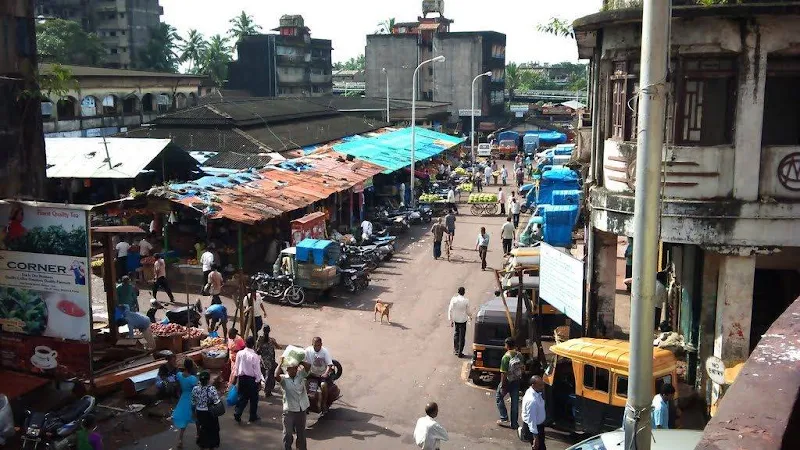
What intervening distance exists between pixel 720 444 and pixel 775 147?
32.9 feet

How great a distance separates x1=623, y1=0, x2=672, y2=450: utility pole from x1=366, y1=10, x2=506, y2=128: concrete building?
7071cm

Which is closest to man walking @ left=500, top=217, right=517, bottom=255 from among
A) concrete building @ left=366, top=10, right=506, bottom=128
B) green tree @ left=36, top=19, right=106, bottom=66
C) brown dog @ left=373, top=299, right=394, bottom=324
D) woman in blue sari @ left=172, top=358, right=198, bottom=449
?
brown dog @ left=373, top=299, right=394, bottom=324

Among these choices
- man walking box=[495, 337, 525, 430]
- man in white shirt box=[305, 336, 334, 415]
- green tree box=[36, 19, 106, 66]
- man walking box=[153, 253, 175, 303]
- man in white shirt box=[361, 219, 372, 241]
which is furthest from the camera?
green tree box=[36, 19, 106, 66]

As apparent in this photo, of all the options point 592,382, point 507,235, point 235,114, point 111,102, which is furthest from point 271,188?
point 111,102

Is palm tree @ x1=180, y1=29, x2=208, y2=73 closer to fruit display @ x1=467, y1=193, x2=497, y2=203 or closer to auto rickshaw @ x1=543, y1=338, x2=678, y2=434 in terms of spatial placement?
fruit display @ x1=467, y1=193, x2=497, y2=203

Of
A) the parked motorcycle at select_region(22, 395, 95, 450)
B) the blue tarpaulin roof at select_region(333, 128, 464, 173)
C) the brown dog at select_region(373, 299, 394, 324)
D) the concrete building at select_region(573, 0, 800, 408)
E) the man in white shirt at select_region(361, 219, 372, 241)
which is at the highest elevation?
the concrete building at select_region(573, 0, 800, 408)

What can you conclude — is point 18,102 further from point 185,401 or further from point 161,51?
point 161,51

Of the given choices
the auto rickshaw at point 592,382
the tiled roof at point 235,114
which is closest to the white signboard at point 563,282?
the auto rickshaw at point 592,382

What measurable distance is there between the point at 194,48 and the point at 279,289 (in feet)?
223

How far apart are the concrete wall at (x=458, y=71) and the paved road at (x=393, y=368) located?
176 ft

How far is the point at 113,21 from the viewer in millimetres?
78500

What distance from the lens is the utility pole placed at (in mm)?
6379

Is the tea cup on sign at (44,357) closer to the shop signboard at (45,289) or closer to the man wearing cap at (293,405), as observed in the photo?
the shop signboard at (45,289)

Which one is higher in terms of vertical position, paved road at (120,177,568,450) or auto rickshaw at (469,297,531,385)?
auto rickshaw at (469,297,531,385)
